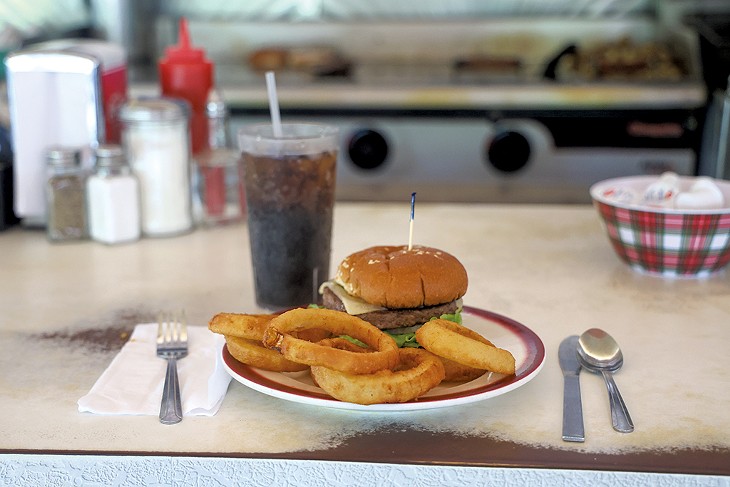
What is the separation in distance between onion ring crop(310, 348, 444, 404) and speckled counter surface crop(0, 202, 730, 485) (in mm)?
40

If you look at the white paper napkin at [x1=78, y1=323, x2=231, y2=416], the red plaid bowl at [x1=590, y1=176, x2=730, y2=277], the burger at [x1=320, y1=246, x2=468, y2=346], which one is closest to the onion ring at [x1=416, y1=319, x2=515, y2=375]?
the burger at [x1=320, y1=246, x2=468, y2=346]

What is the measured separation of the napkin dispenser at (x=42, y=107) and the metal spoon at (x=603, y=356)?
104cm

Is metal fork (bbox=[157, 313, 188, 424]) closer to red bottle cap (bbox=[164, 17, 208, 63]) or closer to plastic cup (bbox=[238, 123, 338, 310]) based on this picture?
plastic cup (bbox=[238, 123, 338, 310])

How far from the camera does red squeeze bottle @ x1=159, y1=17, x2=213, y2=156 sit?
6.22 feet

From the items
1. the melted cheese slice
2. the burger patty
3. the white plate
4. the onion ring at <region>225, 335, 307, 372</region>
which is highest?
the melted cheese slice

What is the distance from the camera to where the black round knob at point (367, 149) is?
3.08m

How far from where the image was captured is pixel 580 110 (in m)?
3.06

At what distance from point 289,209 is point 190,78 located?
2.26 ft

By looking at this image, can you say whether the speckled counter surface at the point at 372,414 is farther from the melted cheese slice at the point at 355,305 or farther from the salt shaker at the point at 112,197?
the melted cheese slice at the point at 355,305

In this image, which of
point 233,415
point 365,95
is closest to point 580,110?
point 365,95

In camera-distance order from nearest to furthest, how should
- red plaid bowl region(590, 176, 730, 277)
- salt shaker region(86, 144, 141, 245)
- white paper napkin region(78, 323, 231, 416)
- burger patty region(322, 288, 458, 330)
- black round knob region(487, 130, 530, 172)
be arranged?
white paper napkin region(78, 323, 231, 416)
burger patty region(322, 288, 458, 330)
red plaid bowl region(590, 176, 730, 277)
salt shaker region(86, 144, 141, 245)
black round knob region(487, 130, 530, 172)

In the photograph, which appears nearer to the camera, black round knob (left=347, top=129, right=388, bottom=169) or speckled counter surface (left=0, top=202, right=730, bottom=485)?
speckled counter surface (left=0, top=202, right=730, bottom=485)

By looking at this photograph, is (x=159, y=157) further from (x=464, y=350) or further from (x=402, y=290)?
(x=464, y=350)

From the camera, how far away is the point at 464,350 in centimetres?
98
